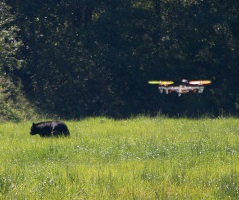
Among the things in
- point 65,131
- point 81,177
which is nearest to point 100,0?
point 65,131

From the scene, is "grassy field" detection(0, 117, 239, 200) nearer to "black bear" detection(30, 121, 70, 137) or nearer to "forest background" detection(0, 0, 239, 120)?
"black bear" detection(30, 121, 70, 137)

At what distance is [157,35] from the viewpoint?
3272 cm

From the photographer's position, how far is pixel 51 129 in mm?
20359

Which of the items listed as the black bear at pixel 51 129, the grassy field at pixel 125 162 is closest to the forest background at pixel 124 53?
the grassy field at pixel 125 162

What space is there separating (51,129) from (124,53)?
1271cm

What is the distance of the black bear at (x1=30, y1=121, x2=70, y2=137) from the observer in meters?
19.7

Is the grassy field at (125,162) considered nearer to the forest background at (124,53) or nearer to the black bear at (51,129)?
the black bear at (51,129)

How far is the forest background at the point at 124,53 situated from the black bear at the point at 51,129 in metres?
9.55

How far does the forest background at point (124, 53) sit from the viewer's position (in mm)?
31219

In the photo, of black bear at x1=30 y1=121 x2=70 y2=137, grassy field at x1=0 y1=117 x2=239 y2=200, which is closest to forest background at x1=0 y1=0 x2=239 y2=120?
grassy field at x1=0 y1=117 x2=239 y2=200

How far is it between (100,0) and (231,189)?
22.0 metres

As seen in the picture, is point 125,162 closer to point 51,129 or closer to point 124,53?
point 51,129

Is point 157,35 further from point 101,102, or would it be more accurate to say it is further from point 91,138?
point 91,138

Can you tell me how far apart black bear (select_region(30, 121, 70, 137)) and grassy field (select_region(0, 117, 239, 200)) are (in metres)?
0.40
